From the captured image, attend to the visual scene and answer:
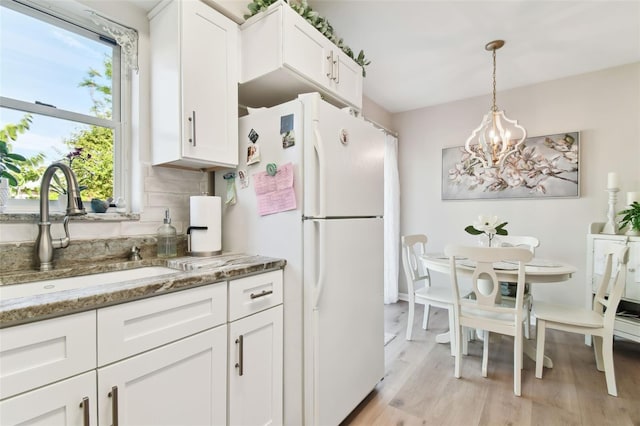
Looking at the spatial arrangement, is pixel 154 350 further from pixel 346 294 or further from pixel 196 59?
pixel 196 59

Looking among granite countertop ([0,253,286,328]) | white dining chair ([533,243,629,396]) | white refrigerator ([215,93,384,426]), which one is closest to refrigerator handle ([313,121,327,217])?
white refrigerator ([215,93,384,426])

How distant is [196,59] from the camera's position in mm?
1424

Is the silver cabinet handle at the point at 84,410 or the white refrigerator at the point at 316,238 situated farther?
the white refrigerator at the point at 316,238

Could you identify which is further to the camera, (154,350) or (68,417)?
(154,350)

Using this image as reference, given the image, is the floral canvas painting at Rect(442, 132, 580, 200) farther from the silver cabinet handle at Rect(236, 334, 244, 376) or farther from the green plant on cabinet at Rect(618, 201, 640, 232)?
the silver cabinet handle at Rect(236, 334, 244, 376)

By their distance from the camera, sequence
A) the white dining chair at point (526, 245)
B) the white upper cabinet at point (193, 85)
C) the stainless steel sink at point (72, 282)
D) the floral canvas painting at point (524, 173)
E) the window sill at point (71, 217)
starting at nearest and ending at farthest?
1. the stainless steel sink at point (72, 282)
2. the window sill at point (71, 217)
3. the white upper cabinet at point (193, 85)
4. the white dining chair at point (526, 245)
5. the floral canvas painting at point (524, 173)

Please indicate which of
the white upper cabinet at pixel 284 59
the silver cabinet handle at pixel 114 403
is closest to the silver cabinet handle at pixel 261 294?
the silver cabinet handle at pixel 114 403

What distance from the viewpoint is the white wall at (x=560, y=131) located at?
276 centimetres

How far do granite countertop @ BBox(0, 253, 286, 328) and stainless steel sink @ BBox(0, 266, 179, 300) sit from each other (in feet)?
0.05

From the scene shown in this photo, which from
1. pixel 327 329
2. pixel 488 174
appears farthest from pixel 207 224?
pixel 488 174

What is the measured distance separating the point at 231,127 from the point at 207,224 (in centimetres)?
53

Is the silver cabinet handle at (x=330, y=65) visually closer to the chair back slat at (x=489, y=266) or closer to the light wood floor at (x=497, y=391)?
the chair back slat at (x=489, y=266)

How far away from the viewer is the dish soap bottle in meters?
1.53

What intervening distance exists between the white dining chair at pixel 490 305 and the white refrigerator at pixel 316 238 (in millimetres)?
744
